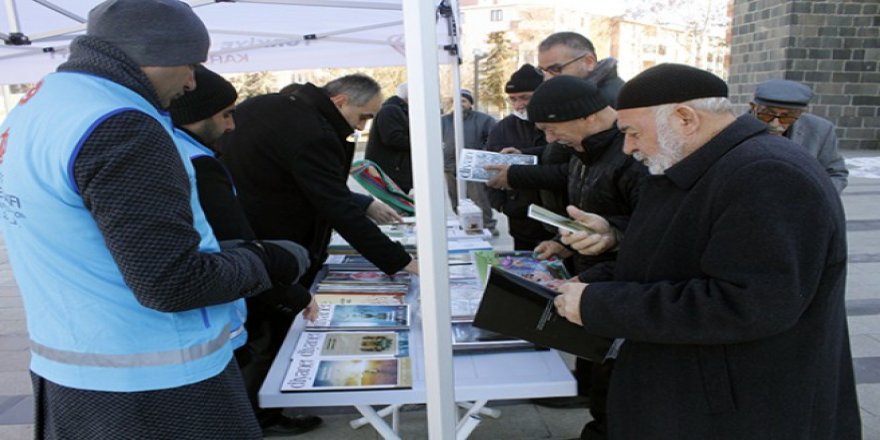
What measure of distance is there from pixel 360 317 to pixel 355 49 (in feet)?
9.84

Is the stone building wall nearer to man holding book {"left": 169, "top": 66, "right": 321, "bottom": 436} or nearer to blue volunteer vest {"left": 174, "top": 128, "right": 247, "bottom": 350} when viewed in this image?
man holding book {"left": 169, "top": 66, "right": 321, "bottom": 436}

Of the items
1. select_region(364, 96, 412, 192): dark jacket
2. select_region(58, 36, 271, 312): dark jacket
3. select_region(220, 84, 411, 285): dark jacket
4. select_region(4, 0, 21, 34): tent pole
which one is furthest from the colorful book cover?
select_region(364, 96, 412, 192): dark jacket

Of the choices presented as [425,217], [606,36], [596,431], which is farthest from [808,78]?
[606,36]

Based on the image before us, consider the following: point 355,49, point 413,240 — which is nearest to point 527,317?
point 413,240

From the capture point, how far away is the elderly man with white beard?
3.51ft

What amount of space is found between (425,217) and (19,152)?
0.67 metres

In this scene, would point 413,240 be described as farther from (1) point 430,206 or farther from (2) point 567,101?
(1) point 430,206

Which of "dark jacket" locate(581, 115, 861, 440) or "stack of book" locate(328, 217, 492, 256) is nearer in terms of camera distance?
"dark jacket" locate(581, 115, 861, 440)

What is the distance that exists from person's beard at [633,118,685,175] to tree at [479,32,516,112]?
23160mm

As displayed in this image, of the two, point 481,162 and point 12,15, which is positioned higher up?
point 12,15

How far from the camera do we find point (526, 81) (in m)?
3.54

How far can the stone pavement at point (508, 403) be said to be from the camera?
2.55 m

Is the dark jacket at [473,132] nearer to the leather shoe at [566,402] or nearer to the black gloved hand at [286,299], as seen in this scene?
the leather shoe at [566,402]

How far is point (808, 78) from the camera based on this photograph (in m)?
10.4
